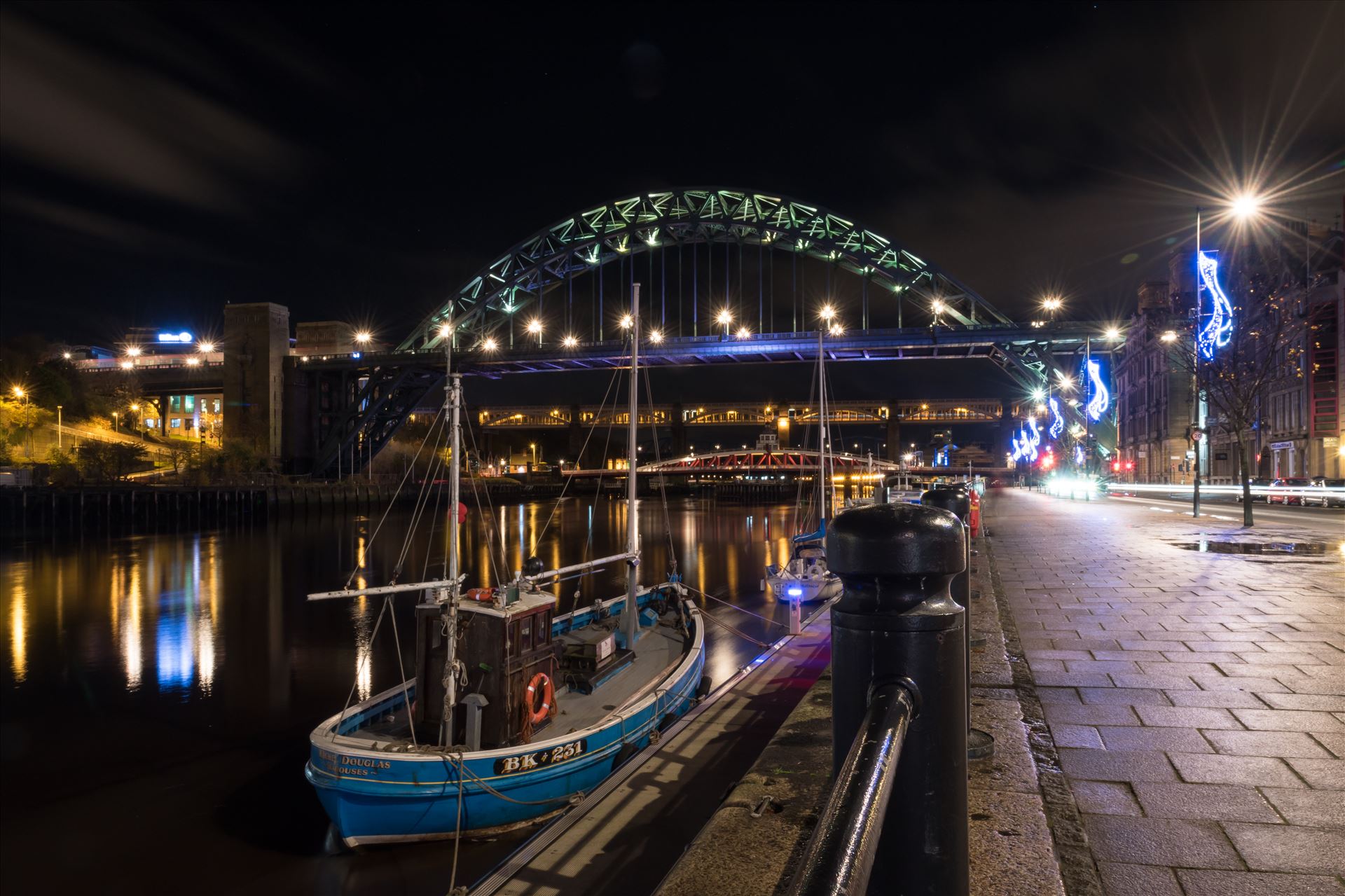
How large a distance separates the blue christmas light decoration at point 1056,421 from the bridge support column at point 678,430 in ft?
223

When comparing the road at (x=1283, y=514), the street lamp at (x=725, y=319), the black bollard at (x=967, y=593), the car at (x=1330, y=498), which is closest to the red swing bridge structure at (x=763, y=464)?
the street lamp at (x=725, y=319)

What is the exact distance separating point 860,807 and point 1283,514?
26.0 meters

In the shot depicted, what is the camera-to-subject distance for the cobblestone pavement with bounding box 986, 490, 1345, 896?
8.55 ft

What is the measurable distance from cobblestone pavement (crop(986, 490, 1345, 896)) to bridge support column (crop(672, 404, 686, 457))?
116 meters

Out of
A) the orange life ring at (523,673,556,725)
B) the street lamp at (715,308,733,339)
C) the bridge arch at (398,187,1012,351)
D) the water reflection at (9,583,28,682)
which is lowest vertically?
the water reflection at (9,583,28,682)

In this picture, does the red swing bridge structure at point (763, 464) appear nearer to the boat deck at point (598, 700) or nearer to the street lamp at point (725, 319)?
the street lamp at point (725, 319)

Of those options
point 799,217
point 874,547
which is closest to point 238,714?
point 874,547

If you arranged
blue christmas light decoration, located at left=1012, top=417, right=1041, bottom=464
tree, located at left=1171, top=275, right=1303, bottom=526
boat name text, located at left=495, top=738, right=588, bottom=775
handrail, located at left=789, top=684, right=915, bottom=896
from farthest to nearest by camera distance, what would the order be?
blue christmas light decoration, located at left=1012, top=417, right=1041, bottom=464 → tree, located at left=1171, top=275, right=1303, bottom=526 → boat name text, located at left=495, top=738, right=588, bottom=775 → handrail, located at left=789, top=684, right=915, bottom=896

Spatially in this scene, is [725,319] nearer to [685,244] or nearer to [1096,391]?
[685,244]

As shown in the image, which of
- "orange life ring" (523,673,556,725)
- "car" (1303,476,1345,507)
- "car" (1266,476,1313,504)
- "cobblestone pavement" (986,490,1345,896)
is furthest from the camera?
"car" (1266,476,1313,504)

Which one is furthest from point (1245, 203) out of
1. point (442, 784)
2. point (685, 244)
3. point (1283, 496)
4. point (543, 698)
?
point (685, 244)

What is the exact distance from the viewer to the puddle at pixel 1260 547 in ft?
37.1

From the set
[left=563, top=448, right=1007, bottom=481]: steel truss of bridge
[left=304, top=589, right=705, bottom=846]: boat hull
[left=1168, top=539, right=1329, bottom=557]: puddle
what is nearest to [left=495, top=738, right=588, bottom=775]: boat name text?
[left=304, top=589, right=705, bottom=846]: boat hull

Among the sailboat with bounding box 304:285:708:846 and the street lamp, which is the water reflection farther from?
the street lamp
